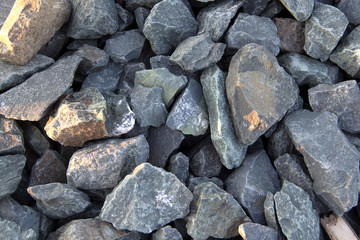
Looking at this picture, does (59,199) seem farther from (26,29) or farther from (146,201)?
(26,29)

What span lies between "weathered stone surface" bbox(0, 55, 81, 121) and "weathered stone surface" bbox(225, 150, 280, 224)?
1281 millimetres

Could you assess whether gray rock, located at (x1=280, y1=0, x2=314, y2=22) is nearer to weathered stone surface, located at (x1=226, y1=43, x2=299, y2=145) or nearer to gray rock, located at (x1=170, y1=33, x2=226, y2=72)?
weathered stone surface, located at (x1=226, y1=43, x2=299, y2=145)

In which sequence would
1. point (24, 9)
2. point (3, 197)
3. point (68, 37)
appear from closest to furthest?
point (3, 197) < point (24, 9) < point (68, 37)

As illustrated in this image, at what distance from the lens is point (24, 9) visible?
2264 millimetres

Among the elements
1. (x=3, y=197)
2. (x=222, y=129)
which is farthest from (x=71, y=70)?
(x=222, y=129)

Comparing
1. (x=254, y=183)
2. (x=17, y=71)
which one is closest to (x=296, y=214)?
(x=254, y=183)

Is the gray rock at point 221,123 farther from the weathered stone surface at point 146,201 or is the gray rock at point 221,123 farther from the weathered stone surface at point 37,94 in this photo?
the weathered stone surface at point 37,94

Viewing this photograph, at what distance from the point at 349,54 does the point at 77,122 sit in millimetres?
1925

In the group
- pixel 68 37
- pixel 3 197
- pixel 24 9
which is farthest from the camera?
pixel 68 37

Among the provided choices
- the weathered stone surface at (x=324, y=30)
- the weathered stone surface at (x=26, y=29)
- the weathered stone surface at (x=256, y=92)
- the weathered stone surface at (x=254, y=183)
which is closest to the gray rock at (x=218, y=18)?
the weathered stone surface at (x=256, y=92)

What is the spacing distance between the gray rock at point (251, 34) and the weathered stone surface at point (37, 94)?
3.68ft

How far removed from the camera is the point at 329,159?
2.11 meters

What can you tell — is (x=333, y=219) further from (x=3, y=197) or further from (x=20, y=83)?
(x=20, y=83)

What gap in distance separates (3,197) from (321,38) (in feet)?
7.71
